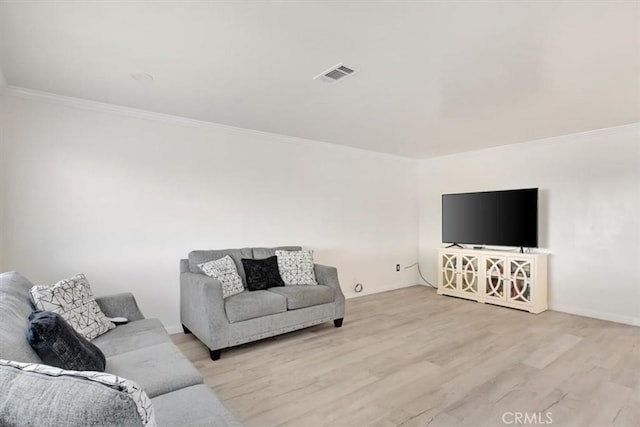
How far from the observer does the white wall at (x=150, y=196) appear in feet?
9.59

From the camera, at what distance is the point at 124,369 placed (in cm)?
168

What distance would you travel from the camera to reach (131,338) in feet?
7.01

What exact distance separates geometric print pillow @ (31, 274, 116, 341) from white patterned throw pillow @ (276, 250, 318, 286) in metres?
1.78

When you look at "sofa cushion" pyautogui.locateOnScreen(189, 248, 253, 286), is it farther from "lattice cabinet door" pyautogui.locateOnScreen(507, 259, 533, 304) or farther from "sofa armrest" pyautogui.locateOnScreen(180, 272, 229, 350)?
"lattice cabinet door" pyautogui.locateOnScreen(507, 259, 533, 304)

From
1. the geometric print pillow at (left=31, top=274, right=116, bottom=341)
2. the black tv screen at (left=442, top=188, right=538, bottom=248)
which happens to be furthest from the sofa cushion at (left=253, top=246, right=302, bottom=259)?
the black tv screen at (left=442, top=188, right=538, bottom=248)

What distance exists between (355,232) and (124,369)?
12.8 feet

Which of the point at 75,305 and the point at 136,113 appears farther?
the point at 136,113

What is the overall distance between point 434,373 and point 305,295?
140 cm

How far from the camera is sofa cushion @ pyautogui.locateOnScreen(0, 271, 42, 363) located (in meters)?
1.11

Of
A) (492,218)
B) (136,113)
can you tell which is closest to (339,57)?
(136,113)

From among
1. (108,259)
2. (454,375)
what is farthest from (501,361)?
(108,259)

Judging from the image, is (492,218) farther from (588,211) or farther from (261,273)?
(261,273)

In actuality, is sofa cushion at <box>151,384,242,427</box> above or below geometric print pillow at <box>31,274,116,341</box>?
below

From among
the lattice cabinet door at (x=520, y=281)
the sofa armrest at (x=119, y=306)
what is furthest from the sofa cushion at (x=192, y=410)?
the lattice cabinet door at (x=520, y=281)
